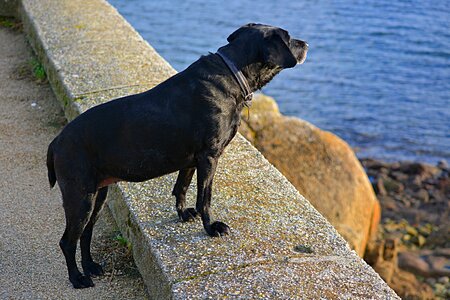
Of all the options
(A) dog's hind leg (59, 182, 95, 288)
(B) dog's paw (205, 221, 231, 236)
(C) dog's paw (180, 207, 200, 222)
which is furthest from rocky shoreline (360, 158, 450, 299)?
(A) dog's hind leg (59, 182, 95, 288)

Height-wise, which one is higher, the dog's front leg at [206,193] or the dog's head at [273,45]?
the dog's head at [273,45]

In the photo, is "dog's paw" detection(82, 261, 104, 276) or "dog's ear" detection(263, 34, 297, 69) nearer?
"dog's ear" detection(263, 34, 297, 69)

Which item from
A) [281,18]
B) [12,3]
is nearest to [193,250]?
[12,3]

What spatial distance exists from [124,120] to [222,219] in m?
0.83

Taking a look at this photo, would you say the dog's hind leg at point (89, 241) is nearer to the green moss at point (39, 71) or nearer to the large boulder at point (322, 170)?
the green moss at point (39, 71)

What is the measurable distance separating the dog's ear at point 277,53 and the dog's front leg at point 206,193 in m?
0.60

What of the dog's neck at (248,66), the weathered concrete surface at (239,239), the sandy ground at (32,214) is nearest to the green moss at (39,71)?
the sandy ground at (32,214)

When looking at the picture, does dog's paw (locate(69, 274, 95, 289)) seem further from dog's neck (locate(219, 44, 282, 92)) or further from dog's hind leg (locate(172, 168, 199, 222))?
dog's neck (locate(219, 44, 282, 92))

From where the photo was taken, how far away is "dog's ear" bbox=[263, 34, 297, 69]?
3.95 meters

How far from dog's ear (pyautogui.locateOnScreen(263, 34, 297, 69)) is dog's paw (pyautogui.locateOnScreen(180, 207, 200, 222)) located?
0.99 meters

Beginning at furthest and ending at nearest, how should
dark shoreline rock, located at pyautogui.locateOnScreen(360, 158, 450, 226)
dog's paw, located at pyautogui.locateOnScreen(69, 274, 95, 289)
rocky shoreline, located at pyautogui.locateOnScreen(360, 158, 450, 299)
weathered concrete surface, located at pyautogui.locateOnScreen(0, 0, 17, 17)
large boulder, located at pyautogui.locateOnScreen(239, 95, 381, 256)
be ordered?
dark shoreline rock, located at pyautogui.locateOnScreen(360, 158, 450, 226) → weathered concrete surface, located at pyautogui.locateOnScreen(0, 0, 17, 17) → rocky shoreline, located at pyautogui.locateOnScreen(360, 158, 450, 299) → large boulder, located at pyautogui.locateOnScreen(239, 95, 381, 256) → dog's paw, located at pyautogui.locateOnScreen(69, 274, 95, 289)

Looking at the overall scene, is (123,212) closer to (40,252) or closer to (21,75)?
(40,252)

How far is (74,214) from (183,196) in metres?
0.65

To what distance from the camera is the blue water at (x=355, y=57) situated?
46.3 ft
